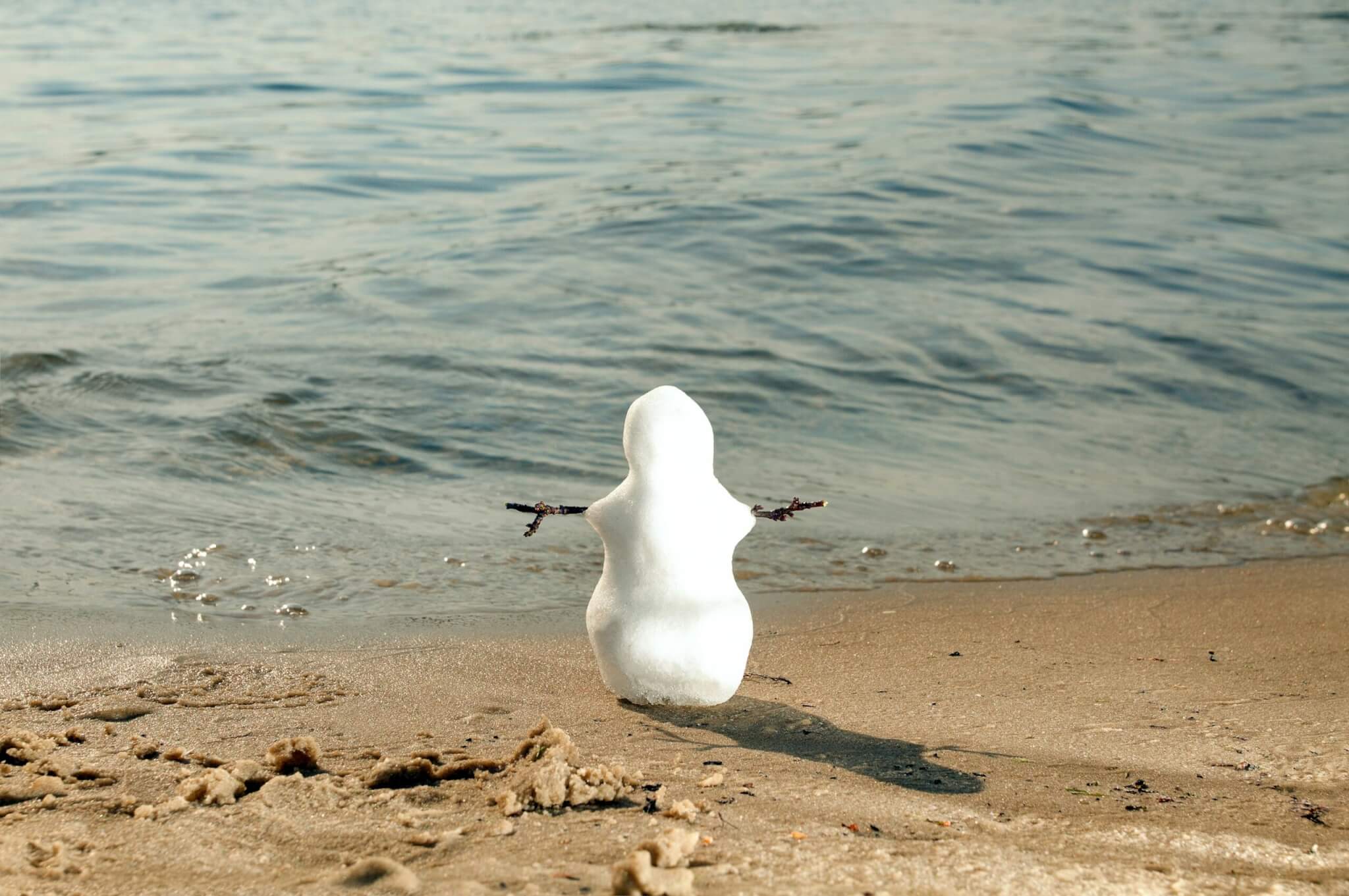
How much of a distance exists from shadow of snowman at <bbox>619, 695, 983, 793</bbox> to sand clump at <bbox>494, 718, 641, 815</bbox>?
A: 0.37 meters

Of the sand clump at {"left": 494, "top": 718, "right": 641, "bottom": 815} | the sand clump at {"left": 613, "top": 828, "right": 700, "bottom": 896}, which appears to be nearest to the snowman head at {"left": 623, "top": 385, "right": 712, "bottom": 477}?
the sand clump at {"left": 494, "top": 718, "right": 641, "bottom": 815}

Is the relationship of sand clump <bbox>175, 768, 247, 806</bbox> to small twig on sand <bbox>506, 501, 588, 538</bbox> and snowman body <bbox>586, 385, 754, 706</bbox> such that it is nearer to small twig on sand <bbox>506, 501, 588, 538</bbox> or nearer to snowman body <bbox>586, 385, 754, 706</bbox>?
small twig on sand <bbox>506, 501, 588, 538</bbox>

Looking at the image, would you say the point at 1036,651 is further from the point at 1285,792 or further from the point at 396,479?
the point at 396,479

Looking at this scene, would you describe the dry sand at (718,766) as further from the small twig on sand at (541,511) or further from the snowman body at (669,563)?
the small twig on sand at (541,511)

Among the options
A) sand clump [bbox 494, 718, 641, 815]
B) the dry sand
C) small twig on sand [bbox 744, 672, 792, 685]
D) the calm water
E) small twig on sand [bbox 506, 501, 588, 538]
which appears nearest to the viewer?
the dry sand

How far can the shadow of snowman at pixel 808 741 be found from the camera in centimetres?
271

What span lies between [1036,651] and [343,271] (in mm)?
6047

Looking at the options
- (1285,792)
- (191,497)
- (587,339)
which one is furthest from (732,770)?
(587,339)

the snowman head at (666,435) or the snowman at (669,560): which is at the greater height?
the snowman head at (666,435)

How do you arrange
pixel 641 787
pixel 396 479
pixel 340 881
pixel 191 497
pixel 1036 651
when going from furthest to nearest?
pixel 396 479
pixel 191 497
pixel 1036 651
pixel 641 787
pixel 340 881

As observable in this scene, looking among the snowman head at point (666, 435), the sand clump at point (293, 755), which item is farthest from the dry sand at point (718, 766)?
the snowman head at point (666, 435)

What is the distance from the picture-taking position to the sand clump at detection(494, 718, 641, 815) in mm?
2447

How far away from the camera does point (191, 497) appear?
16.6 feet

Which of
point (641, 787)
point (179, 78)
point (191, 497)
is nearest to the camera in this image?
point (641, 787)
